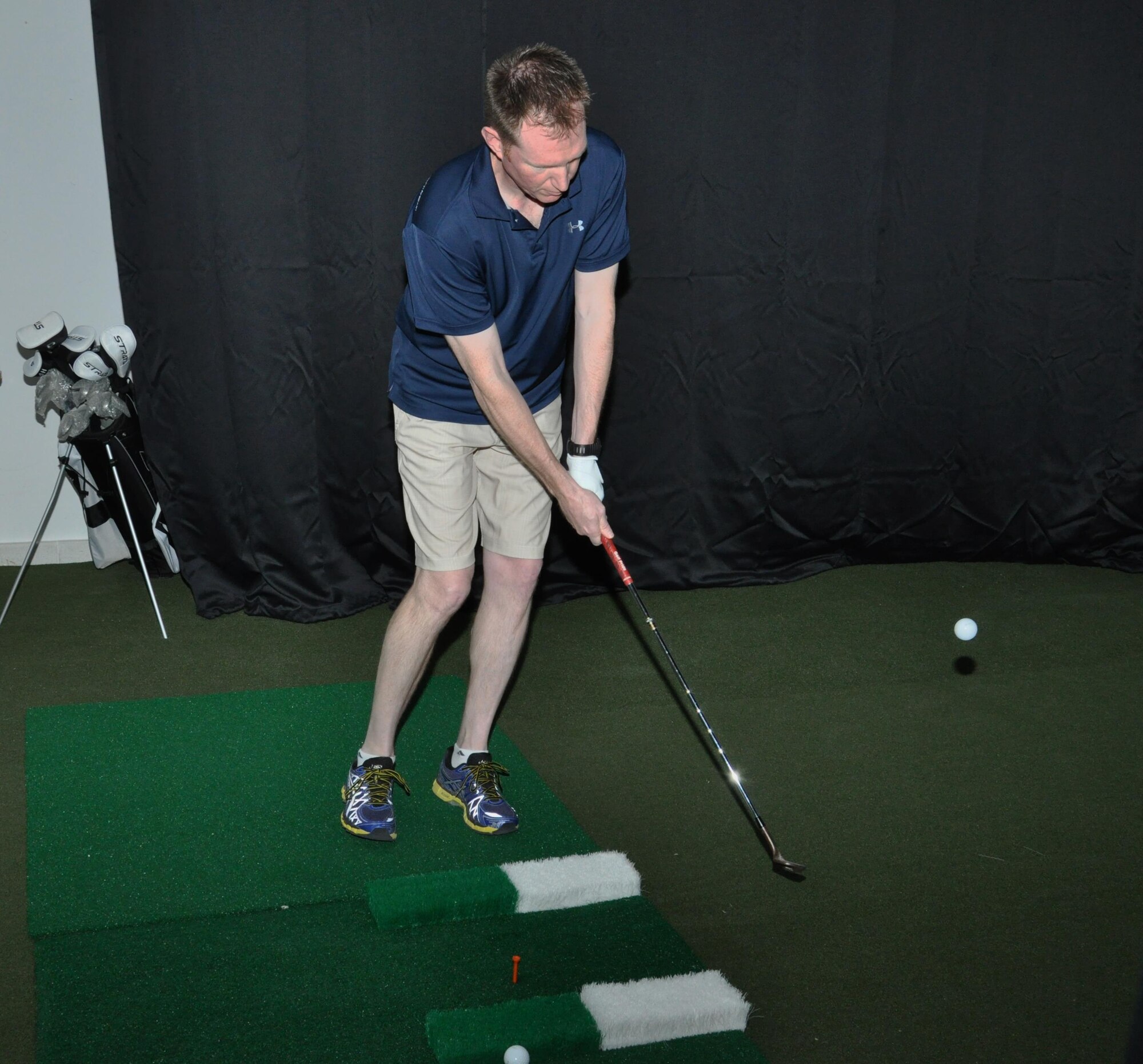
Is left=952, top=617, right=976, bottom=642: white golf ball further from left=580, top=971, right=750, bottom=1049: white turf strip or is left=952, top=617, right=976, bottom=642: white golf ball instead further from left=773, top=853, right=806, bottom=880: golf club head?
left=580, top=971, right=750, bottom=1049: white turf strip

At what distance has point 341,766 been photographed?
8.80ft

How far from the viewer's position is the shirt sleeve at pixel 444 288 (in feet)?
6.72

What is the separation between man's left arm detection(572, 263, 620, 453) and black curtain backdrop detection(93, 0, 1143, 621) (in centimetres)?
135

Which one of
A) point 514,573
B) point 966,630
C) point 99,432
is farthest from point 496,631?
point 99,432

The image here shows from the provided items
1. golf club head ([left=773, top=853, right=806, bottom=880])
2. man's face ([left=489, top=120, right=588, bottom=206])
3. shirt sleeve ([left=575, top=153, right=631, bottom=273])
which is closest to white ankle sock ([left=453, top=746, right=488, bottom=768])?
golf club head ([left=773, top=853, right=806, bottom=880])

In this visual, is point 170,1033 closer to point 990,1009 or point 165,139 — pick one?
point 990,1009

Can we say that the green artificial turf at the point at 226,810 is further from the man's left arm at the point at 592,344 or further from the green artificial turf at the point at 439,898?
the man's left arm at the point at 592,344

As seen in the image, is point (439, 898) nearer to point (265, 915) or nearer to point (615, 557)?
point (265, 915)

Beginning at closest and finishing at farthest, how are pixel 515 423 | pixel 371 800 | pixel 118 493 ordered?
1. pixel 515 423
2. pixel 371 800
3. pixel 118 493

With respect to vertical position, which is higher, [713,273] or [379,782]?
[713,273]

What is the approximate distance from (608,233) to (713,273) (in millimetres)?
1736

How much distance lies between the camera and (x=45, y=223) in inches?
153

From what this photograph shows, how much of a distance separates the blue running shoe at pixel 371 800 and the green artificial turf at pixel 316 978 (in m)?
0.23

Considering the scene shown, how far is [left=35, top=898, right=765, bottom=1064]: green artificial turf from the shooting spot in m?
1.77
